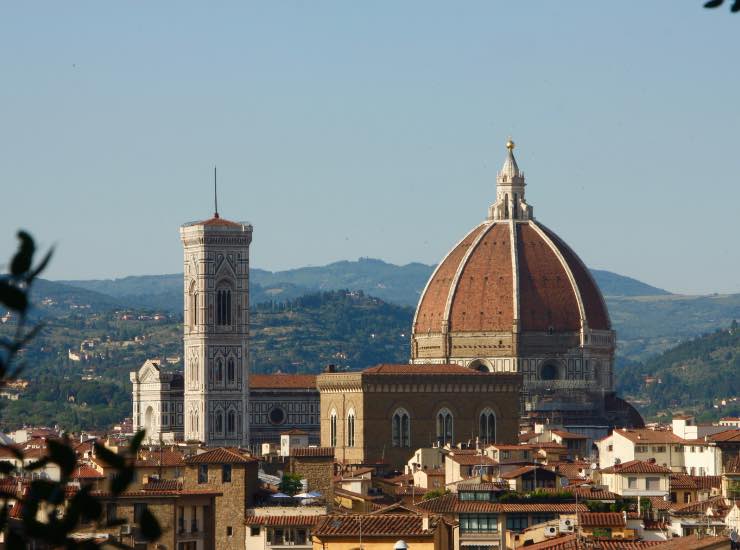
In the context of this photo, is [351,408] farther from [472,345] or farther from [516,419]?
[472,345]

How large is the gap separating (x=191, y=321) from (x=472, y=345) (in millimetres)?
21117

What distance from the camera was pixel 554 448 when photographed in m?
102

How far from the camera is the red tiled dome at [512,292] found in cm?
A: 14625

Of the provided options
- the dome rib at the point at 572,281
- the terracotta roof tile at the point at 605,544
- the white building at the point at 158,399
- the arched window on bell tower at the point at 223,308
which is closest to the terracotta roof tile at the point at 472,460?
the terracotta roof tile at the point at 605,544

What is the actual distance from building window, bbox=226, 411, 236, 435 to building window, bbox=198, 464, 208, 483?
9789cm

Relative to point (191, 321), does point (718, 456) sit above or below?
below

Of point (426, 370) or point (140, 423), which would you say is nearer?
point (426, 370)

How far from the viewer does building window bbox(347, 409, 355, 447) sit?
120m

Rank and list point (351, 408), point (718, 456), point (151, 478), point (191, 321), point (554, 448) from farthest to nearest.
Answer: point (191, 321) < point (351, 408) < point (554, 448) < point (718, 456) < point (151, 478)

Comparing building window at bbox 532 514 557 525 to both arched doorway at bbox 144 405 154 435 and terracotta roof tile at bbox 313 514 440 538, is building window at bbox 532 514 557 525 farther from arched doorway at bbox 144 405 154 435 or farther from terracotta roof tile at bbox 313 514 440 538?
arched doorway at bbox 144 405 154 435

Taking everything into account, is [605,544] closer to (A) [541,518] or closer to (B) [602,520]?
(B) [602,520]

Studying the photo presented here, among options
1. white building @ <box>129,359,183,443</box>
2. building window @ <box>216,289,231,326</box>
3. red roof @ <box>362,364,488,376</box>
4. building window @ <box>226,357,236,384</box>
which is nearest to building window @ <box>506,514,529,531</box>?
red roof @ <box>362,364,488,376</box>

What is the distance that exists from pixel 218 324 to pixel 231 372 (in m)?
3.44

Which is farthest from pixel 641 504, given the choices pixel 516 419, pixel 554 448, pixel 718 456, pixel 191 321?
pixel 191 321
